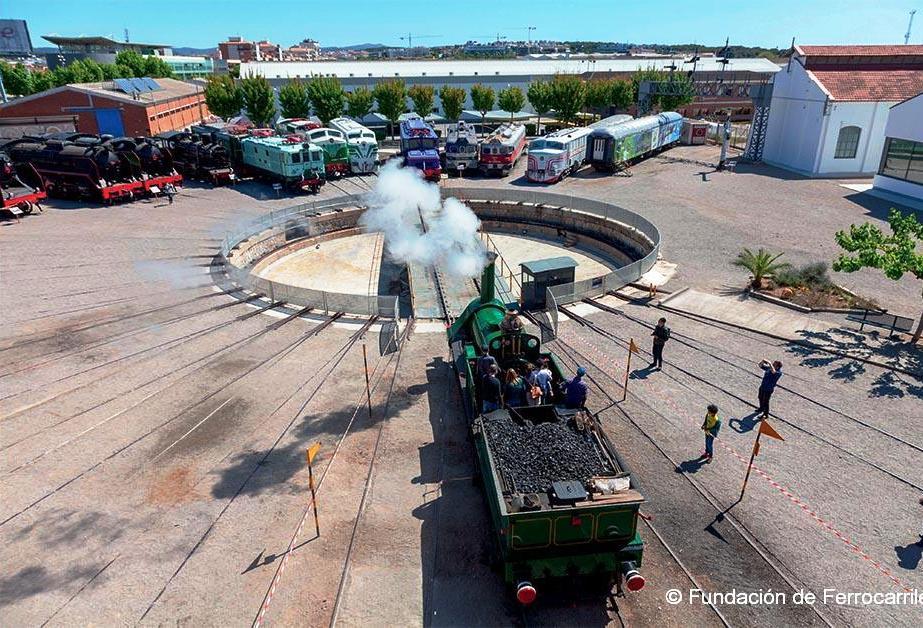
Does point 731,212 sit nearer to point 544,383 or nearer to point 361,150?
point 544,383

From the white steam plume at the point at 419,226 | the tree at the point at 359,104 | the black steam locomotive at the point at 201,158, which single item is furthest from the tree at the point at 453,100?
the black steam locomotive at the point at 201,158

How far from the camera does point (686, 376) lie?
17.3 meters

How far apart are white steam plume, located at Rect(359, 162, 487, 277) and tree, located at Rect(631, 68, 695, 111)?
107 ft

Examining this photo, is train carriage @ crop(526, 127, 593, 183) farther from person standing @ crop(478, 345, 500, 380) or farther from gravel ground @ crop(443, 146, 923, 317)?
person standing @ crop(478, 345, 500, 380)

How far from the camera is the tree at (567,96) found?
61.0 metres

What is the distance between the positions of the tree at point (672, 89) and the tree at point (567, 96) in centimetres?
665

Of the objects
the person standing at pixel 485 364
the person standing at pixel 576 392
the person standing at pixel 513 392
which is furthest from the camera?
the person standing at pixel 485 364

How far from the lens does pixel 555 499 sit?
944 cm

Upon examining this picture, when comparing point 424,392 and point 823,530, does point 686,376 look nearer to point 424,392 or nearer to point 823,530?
point 823,530

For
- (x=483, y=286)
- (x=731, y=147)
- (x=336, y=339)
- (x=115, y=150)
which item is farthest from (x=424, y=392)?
(x=731, y=147)

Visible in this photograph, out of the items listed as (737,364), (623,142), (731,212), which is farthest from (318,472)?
Result: (623,142)

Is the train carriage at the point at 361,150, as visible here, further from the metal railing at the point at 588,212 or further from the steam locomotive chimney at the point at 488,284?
the steam locomotive chimney at the point at 488,284

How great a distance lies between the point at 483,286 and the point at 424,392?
3677 mm

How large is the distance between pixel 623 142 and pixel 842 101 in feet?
51.9
